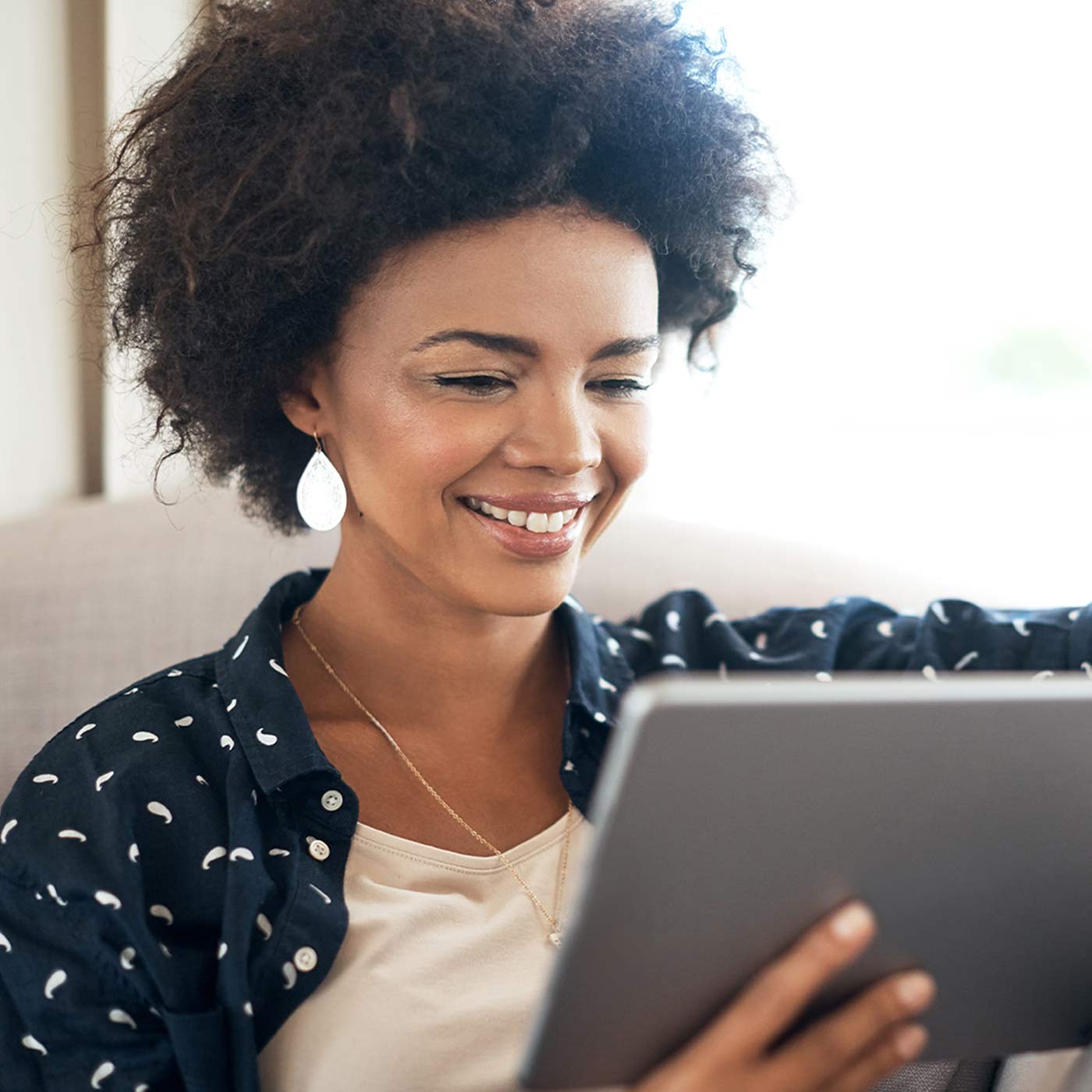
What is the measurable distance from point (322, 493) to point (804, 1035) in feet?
2.18

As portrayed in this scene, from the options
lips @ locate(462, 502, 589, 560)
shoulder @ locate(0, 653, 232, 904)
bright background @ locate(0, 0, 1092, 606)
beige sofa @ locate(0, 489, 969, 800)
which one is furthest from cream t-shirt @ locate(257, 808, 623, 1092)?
bright background @ locate(0, 0, 1092, 606)

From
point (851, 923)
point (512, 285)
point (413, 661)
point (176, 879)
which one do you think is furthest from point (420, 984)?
point (512, 285)

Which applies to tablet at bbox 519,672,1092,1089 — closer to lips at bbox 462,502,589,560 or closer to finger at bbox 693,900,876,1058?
finger at bbox 693,900,876,1058

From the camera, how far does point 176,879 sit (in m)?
1.01

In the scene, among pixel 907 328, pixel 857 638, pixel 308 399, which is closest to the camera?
pixel 308 399

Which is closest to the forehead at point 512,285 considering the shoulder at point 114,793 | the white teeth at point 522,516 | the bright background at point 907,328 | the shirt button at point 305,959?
the white teeth at point 522,516

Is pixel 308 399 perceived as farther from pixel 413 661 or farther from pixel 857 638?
pixel 857 638

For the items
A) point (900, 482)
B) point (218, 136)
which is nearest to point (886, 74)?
point (900, 482)

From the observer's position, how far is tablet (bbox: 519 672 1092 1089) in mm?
628

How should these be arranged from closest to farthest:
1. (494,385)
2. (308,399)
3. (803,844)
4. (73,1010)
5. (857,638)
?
(803,844)
(73,1010)
(494,385)
(308,399)
(857,638)

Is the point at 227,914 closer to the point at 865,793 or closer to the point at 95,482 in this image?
the point at 865,793

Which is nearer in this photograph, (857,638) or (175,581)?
(857,638)

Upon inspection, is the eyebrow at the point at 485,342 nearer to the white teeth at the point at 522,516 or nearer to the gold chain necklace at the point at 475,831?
the white teeth at the point at 522,516

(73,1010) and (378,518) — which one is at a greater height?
(378,518)
